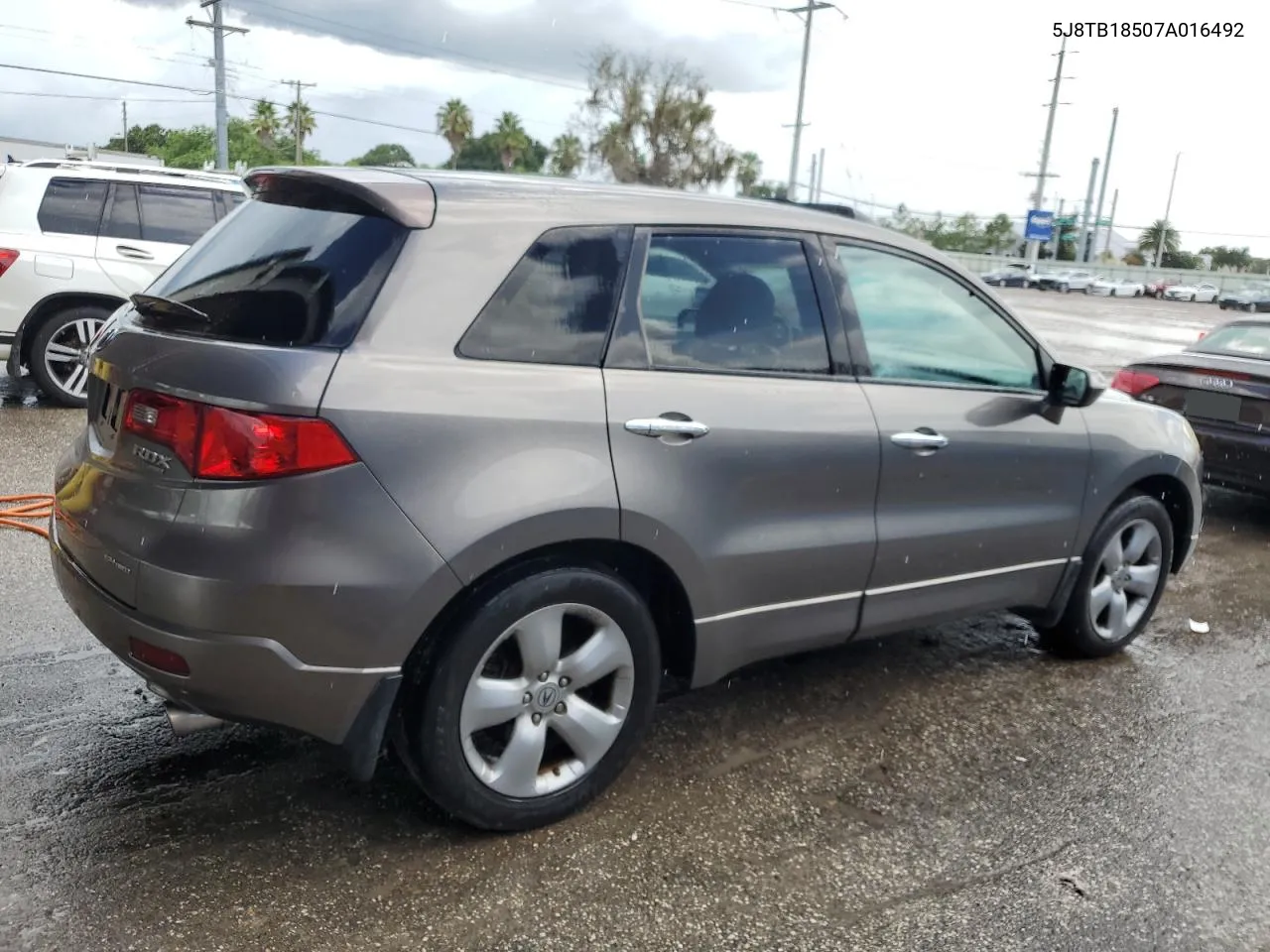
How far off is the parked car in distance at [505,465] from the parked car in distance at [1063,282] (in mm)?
68067

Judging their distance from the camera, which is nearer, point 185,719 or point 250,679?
point 250,679

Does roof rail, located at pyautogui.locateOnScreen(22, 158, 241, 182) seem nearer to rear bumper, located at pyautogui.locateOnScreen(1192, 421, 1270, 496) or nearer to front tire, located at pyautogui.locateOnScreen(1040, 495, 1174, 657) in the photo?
front tire, located at pyautogui.locateOnScreen(1040, 495, 1174, 657)

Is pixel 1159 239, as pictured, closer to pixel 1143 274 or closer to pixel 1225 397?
pixel 1143 274

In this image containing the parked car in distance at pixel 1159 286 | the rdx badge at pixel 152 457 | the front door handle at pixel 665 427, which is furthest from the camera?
the parked car in distance at pixel 1159 286

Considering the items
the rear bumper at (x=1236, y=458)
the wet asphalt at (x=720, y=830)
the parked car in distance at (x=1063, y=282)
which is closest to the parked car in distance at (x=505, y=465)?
the wet asphalt at (x=720, y=830)

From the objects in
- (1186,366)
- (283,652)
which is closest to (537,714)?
(283,652)

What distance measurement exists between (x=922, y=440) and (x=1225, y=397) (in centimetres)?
422

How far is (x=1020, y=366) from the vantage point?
4.12m

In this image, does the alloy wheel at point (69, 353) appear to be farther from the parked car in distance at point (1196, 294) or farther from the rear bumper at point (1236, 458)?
the parked car in distance at point (1196, 294)

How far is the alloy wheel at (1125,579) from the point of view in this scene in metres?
4.55

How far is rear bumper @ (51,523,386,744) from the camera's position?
2576 millimetres

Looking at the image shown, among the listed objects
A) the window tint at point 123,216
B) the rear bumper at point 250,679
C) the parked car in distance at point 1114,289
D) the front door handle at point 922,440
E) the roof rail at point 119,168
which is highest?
the roof rail at point 119,168

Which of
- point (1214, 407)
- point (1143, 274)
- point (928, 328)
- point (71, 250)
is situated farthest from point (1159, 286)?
point (928, 328)

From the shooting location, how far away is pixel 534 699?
295 cm
